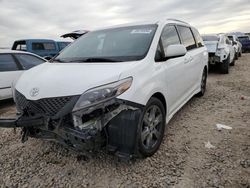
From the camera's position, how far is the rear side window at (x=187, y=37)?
4062mm

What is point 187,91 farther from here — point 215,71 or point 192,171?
point 215,71

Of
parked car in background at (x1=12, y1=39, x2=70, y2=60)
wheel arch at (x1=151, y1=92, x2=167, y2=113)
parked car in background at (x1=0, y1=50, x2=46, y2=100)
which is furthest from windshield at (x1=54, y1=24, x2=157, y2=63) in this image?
parked car in background at (x1=12, y1=39, x2=70, y2=60)

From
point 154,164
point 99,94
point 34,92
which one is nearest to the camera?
point 99,94

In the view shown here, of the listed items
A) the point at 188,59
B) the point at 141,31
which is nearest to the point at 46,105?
the point at 141,31

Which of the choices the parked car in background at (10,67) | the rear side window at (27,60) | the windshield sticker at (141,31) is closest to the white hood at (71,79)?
the windshield sticker at (141,31)

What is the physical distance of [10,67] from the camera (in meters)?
5.10

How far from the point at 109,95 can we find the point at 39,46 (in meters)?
10.6

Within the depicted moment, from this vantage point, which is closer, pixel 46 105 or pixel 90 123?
pixel 90 123

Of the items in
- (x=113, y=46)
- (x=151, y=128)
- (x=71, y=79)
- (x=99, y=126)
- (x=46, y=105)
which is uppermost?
(x=113, y=46)

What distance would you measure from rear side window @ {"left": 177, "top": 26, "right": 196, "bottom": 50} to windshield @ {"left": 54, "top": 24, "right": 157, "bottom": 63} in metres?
1.00

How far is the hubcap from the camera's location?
2.60m

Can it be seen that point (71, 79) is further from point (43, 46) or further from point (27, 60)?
point (43, 46)

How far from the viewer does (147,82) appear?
2541 millimetres

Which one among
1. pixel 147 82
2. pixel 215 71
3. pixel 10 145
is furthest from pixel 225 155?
pixel 215 71
